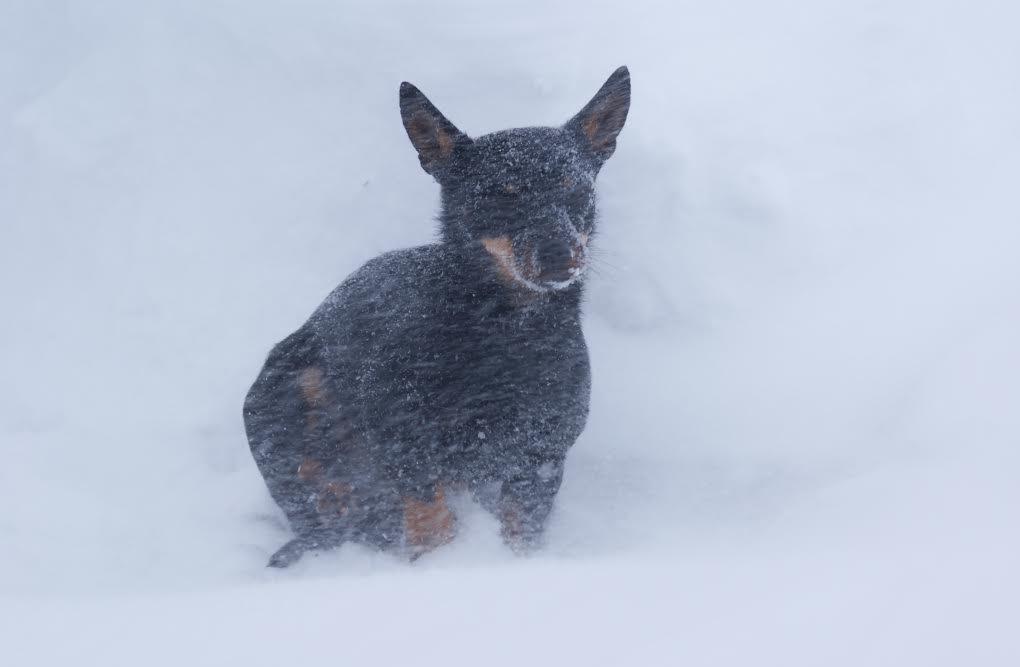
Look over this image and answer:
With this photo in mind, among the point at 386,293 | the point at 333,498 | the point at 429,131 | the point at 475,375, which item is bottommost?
the point at 333,498

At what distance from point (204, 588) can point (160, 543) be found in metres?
0.77

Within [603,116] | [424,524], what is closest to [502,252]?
[603,116]

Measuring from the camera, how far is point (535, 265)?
Answer: 9.10ft

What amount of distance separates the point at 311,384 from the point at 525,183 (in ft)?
4.66

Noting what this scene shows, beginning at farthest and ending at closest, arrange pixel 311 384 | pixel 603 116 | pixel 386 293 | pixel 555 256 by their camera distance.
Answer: pixel 311 384 < pixel 386 293 < pixel 603 116 < pixel 555 256

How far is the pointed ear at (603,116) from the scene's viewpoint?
3090mm

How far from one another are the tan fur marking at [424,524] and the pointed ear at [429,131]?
1318mm

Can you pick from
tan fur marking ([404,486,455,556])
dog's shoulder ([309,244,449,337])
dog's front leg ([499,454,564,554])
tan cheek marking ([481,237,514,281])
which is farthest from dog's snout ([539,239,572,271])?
tan fur marking ([404,486,455,556])

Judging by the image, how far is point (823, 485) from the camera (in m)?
3.03

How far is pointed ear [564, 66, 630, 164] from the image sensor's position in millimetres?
3090

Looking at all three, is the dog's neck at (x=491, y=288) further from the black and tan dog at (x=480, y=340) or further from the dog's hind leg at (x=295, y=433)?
the dog's hind leg at (x=295, y=433)

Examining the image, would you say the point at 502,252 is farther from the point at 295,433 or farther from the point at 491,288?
the point at 295,433

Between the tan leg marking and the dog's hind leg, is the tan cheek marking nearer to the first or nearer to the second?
the tan leg marking

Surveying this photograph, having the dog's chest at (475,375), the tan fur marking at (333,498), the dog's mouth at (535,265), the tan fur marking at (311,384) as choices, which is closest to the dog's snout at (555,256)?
the dog's mouth at (535,265)
